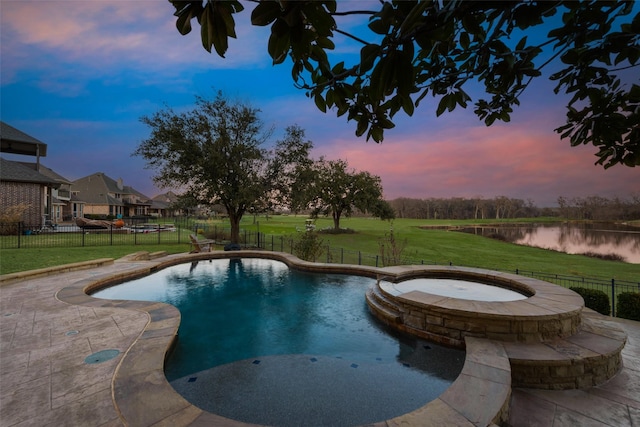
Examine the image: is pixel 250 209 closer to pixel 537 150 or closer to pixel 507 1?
pixel 537 150

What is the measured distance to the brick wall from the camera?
2157 centimetres

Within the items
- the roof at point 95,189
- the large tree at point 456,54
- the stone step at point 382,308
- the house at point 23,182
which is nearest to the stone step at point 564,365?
the stone step at point 382,308

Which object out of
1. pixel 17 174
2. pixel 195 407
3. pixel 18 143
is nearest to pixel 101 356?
pixel 195 407

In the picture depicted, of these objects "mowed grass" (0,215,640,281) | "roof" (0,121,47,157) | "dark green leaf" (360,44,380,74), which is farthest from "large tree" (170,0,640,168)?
"roof" (0,121,47,157)

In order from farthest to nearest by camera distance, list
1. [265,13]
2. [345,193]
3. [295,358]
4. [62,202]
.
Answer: [345,193] < [62,202] < [295,358] < [265,13]

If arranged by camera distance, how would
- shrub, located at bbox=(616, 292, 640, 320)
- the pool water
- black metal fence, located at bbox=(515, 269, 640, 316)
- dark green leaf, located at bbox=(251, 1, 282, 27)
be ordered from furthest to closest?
black metal fence, located at bbox=(515, 269, 640, 316) < shrub, located at bbox=(616, 292, 640, 320) < the pool water < dark green leaf, located at bbox=(251, 1, 282, 27)

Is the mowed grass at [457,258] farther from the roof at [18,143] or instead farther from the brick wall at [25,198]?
the roof at [18,143]

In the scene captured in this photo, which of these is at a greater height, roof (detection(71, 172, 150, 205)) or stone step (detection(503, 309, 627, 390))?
roof (detection(71, 172, 150, 205))

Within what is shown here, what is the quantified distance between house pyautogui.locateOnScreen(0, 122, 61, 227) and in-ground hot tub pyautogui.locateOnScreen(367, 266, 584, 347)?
2746 centimetres

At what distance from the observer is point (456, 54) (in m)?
1.99

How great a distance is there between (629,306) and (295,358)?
8.04m

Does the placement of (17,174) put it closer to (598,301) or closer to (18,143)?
(18,143)

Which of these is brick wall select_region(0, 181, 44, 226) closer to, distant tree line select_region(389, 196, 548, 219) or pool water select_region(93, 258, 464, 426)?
pool water select_region(93, 258, 464, 426)

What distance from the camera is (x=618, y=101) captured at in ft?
6.19
